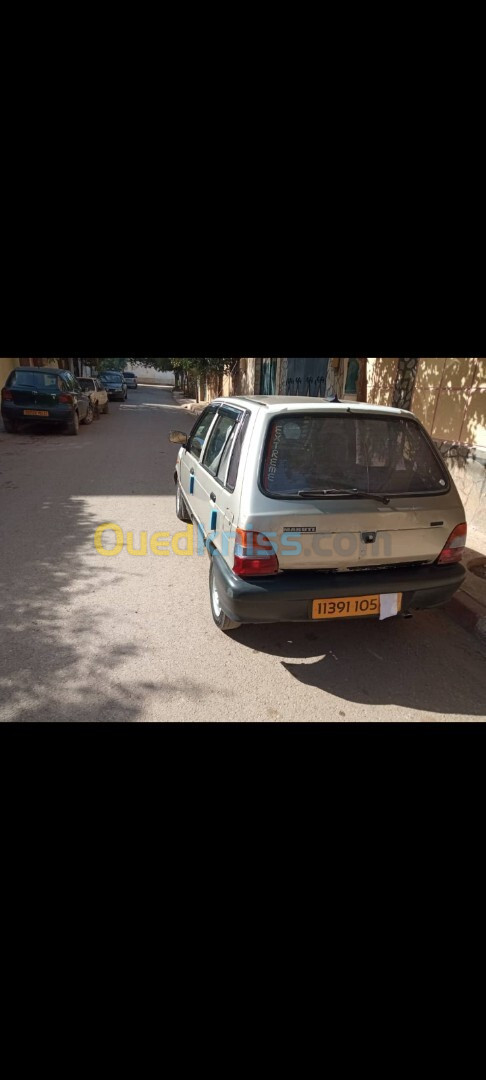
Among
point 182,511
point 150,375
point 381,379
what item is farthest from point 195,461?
point 150,375

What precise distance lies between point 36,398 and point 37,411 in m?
0.30

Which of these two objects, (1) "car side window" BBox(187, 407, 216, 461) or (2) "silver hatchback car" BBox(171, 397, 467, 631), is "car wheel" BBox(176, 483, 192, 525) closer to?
(1) "car side window" BBox(187, 407, 216, 461)

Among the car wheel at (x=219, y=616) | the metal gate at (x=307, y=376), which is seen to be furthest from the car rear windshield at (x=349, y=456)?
the metal gate at (x=307, y=376)

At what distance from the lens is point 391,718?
2801 millimetres

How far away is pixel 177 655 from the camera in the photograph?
10.8 feet

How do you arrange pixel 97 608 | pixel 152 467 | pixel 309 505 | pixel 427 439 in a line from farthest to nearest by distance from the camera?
1. pixel 152 467
2. pixel 97 608
3. pixel 427 439
4. pixel 309 505

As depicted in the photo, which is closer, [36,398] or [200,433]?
[200,433]

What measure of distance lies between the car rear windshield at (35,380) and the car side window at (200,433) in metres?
8.33

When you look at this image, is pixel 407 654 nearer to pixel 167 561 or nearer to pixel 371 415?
pixel 371 415

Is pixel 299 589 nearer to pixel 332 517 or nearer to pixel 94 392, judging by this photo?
pixel 332 517

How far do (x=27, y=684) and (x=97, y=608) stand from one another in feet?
3.28

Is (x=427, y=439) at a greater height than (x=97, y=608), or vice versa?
(x=427, y=439)

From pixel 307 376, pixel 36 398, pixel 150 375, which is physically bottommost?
pixel 36 398
